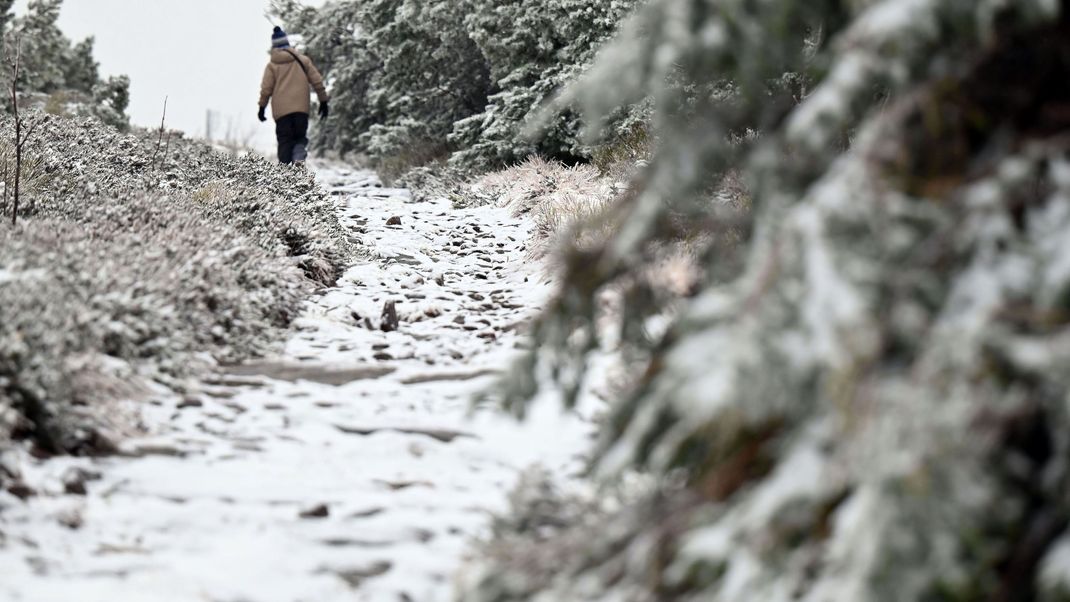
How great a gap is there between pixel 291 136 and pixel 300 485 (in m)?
9.36

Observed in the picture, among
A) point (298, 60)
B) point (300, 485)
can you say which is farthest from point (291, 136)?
point (300, 485)

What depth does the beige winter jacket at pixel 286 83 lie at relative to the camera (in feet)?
37.6

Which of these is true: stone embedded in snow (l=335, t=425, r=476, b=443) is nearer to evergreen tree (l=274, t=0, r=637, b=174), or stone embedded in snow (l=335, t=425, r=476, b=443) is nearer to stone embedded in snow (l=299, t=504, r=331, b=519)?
stone embedded in snow (l=299, t=504, r=331, b=519)

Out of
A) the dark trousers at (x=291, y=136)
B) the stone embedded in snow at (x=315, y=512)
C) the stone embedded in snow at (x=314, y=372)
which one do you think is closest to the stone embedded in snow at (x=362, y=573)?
the stone embedded in snow at (x=315, y=512)

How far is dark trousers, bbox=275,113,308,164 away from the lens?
1173 cm

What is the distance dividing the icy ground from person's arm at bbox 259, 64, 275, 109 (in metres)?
7.09

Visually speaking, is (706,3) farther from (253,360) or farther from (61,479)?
(253,360)

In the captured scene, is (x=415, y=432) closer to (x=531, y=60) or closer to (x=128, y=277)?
(x=128, y=277)

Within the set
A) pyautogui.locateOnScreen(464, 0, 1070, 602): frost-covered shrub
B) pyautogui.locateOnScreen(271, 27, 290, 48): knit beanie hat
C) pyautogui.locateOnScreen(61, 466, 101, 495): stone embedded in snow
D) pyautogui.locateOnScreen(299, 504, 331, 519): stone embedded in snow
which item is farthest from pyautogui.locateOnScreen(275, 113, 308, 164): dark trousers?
pyautogui.locateOnScreen(464, 0, 1070, 602): frost-covered shrub

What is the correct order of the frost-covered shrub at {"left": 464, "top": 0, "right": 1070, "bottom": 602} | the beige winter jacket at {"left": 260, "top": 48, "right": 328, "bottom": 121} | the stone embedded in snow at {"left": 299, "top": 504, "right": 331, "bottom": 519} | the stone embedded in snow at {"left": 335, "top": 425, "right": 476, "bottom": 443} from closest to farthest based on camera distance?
the frost-covered shrub at {"left": 464, "top": 0, "right": 1070, "bottom": 602} → the stone embedded in snow at {"left": 299, "top": 504, "right": 331, "bottom": 519} → the stone embedded in snow at {"left": 335, "top": 425, "right": 476, "bottom": 443} → the beige winter jacket at {"left": 260, "top": 48, "right": 328, "bottom": 121}

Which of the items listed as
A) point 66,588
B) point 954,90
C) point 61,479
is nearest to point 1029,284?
point 954,90

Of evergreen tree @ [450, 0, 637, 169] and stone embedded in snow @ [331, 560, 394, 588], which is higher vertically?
evergreen tree @ [450, 0, 637, 169]

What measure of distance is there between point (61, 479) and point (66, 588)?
0.67m

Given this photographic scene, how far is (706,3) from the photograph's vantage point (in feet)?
6.34
